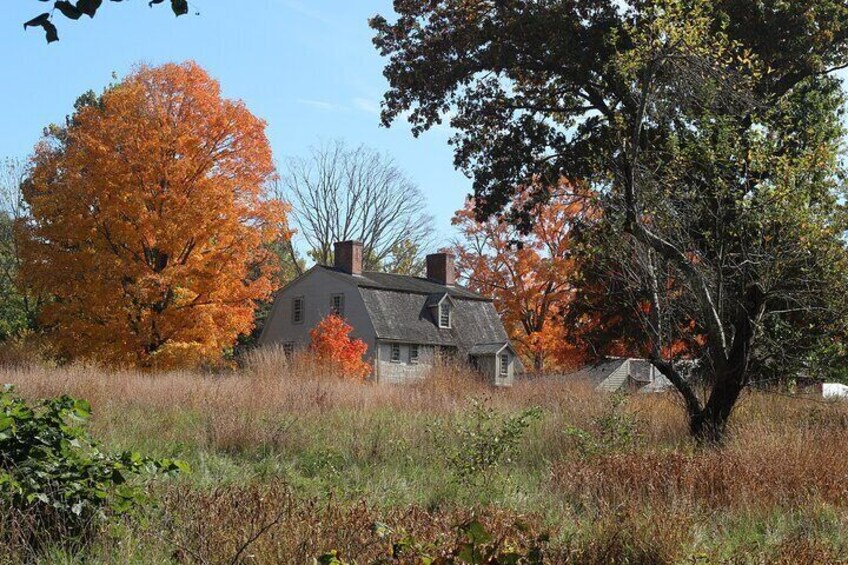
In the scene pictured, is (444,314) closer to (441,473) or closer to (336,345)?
(336,345)

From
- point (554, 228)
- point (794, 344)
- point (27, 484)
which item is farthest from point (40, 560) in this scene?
point (554, 228)

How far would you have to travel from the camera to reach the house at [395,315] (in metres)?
41.2

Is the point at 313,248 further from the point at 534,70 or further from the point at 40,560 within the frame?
the point at 40,560

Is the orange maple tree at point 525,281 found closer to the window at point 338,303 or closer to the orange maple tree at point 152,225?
the window at point 338,303

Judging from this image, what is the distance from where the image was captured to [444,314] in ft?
145

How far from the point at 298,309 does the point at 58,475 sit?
3942 centimetres

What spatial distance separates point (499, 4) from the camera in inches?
734

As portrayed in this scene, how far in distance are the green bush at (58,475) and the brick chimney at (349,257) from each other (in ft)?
119

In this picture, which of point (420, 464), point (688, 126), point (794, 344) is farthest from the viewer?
point (794, 344)

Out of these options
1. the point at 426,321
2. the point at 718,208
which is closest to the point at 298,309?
the point at 426,321

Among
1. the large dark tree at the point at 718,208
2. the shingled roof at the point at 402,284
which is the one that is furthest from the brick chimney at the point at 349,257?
the large dark tree at the point at 718,208

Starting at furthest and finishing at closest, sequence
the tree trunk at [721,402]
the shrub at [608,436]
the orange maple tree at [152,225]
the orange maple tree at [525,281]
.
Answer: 1. the orange maple tree at [525,281]
2. the orange maple tree at [152,225]
3. the tree trunk at [721,402]
4. the shrub at [608,436]

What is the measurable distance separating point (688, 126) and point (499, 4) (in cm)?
702

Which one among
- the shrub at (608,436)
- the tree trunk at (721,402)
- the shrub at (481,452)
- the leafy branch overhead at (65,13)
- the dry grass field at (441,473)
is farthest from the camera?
the tree trunk at (721,402)
